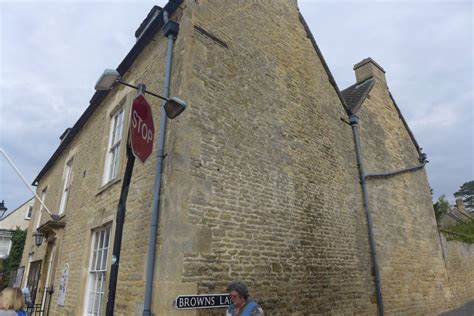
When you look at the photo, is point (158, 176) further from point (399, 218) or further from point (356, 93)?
point (356, 93)

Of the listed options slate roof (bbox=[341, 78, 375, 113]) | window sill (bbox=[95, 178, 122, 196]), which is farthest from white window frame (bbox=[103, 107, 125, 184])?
slate roof (bbox=[341, 78, 375, 113])

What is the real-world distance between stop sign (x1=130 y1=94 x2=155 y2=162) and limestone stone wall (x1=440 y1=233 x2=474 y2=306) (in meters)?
12.4

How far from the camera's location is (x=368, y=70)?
12.4 meters

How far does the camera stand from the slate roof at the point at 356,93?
35.2 ft

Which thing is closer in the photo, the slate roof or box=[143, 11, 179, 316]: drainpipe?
box=[143, 11, 179, 316]: drainpipe

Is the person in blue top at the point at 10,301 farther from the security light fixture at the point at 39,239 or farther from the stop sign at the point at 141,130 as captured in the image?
the security light fixture at the point at 39,239

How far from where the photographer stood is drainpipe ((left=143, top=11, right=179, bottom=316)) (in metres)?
4.68

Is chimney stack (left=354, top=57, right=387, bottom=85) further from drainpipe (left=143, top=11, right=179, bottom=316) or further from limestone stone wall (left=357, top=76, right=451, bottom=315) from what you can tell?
drainpipe (left=143, top=11, right=179, bottom=316)

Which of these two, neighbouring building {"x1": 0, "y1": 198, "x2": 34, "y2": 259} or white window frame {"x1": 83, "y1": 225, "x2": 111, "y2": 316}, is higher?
neighbouring building {"x1": 0, "y1": 198, "x2": 34, "y2": 259}

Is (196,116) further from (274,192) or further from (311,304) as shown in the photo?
(311,304)

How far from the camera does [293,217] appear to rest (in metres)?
6.77

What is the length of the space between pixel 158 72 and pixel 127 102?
1.51 metres

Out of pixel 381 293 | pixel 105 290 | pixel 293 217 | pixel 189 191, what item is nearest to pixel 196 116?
pixel 189 191

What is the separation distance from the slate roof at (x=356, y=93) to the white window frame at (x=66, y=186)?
10239mm
